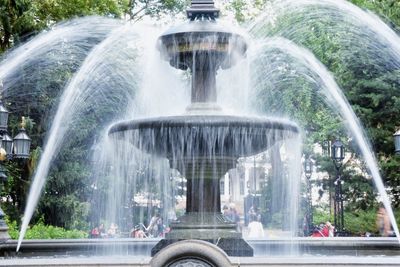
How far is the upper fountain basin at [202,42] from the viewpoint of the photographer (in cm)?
1051

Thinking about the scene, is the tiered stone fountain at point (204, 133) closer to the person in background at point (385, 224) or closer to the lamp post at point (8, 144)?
the lamp post at point (8, 144)

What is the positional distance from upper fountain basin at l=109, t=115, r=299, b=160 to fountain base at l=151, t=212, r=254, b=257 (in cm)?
92

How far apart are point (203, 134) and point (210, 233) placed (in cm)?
147

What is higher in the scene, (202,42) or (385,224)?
(202,42)

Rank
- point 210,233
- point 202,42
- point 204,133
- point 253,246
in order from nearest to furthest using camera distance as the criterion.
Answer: point 204,133, point 210,233, point 202,42, point 253,246

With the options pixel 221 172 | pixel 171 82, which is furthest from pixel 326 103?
pixel 221 172

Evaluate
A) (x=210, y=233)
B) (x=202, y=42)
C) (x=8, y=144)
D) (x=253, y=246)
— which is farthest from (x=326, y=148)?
(x=210, y=233)

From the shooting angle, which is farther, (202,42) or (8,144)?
(8,144)

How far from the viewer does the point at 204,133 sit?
9.76 meters

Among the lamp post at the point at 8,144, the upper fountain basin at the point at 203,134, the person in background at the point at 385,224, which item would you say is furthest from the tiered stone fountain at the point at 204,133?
the person in background at the point at 385,224

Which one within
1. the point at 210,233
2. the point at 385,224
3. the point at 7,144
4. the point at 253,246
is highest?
the point at 7,144

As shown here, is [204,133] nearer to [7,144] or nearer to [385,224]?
[385,224]

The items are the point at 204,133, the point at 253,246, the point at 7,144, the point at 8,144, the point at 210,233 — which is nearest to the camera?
the point at 204,133

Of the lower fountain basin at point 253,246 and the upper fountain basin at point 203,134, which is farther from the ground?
the upper fountain basin at point 203,134
